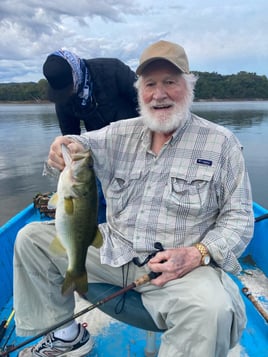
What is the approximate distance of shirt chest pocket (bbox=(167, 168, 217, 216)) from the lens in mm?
2467

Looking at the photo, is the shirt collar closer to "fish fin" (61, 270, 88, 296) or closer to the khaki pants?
the khaki pants

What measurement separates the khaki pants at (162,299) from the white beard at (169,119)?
1.04m

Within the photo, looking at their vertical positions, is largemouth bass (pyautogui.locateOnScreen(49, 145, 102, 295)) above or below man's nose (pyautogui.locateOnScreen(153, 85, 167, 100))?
below

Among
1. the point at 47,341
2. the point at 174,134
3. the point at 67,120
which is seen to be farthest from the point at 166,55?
the point at 47,341

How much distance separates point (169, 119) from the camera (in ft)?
8.73

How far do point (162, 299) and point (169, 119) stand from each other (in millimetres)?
1283

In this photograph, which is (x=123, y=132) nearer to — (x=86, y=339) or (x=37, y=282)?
(x=37, y=282)

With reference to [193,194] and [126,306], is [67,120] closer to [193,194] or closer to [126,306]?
[193,194]

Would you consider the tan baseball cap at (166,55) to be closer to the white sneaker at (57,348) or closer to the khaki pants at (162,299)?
the khaki pants at (162,299)

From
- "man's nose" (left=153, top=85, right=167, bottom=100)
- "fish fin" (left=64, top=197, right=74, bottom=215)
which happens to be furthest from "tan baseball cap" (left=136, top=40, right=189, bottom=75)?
"fish fin" (left=64, top=197, right=74, bottom=215)

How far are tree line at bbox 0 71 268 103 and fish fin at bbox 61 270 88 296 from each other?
63.3m

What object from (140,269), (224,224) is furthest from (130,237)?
(224,224)

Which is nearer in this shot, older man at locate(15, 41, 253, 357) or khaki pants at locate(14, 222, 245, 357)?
khaki pants at locate(14, 222, 245, 357)

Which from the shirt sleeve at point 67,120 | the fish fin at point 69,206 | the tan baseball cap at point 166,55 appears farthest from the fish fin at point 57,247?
the shirt sleeve at point 67,120
